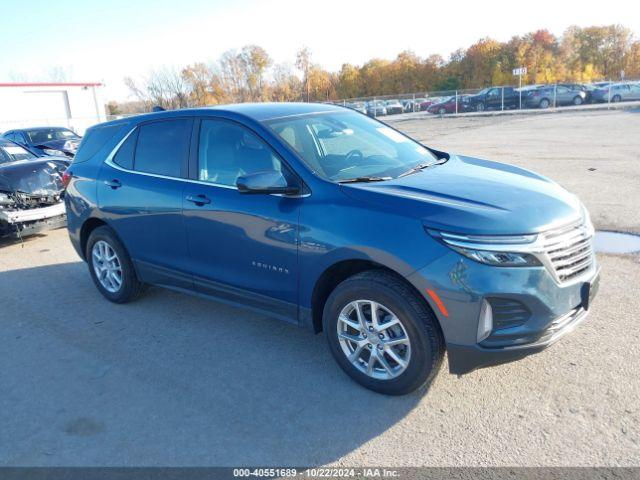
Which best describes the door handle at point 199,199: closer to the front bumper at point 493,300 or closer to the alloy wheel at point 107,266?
the alloy wheel at point 107,266

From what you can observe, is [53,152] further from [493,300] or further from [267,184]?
[493,300]

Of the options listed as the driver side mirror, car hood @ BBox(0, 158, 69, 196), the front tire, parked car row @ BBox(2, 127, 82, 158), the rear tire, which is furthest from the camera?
parked car row @ BBox(2, 127, 82, 158)

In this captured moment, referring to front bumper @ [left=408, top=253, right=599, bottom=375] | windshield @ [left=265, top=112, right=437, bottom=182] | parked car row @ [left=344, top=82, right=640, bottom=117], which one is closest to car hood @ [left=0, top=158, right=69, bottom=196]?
windshield @ [left=265, top=112, right=437, bottom=182]

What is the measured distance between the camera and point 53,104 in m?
46.9

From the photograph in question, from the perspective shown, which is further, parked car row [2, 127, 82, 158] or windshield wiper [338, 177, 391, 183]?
parked car row [2, 127, 82, 158]

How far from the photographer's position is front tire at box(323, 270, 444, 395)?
3209mm

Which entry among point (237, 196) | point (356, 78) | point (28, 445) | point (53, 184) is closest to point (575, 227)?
point (237, 196)

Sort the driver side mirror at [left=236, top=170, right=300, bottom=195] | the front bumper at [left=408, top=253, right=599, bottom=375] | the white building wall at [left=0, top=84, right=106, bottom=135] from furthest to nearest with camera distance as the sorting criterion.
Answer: the white building wall at [left=0, top=84, right=106, bottom=135], the driver side mirror at [left=236, top=170, right=300, bottom=195], the front bumper at [left=408, top=253, right=599, bottom=375]

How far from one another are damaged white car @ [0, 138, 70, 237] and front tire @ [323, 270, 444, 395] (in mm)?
5673

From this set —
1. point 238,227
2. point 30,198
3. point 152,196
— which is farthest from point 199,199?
point 30,198

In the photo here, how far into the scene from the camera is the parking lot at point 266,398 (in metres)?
2.99

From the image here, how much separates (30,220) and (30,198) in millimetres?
367

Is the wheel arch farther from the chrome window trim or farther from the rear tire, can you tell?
the rear tire

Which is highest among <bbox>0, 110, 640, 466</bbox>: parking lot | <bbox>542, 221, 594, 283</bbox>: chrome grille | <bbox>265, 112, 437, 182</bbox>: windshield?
<bbox>265, 112, 437, 182</bbox>: windshield
